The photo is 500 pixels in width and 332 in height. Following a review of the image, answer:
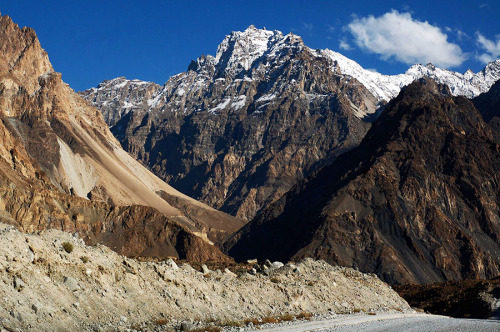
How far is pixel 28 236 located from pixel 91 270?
3.65m

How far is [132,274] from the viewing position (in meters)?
36.4

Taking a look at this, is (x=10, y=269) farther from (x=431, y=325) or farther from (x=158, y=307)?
(x=431, y=325)

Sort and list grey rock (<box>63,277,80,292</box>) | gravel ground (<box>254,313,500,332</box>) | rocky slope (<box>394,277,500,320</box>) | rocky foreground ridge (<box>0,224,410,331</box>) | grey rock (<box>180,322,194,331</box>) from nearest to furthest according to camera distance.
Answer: rocky foreground ridge (<box>0,224,410,331</box>) < grey rock (<box>63,277,80,292</box>) < grey rock (<box>180,322,194,331</box>) < gravel ground (<box>254,313,500,332</box>) < rocky slope (<box>394,277,500,320</box>)

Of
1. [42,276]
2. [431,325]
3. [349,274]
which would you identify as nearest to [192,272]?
[42,276]

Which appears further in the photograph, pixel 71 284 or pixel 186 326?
pixel 186 326

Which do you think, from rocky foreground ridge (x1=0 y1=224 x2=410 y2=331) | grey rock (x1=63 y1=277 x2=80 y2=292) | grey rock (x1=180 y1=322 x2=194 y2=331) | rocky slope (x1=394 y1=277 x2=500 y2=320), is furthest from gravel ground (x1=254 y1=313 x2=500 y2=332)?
rocky slope (x1=394 y1=277 x2=500 y2=320)

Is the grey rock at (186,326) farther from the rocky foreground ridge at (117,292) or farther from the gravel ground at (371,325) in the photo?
the gravel ground at (371,325)

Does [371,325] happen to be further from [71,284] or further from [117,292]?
[71,284]

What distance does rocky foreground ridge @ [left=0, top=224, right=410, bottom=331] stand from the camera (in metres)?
29.9

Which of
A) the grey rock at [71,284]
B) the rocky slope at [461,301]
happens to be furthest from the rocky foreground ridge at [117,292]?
the rocky slope at [461,301]

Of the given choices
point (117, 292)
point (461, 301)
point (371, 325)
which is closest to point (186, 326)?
point (117, 292)

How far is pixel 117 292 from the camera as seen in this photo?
113ft

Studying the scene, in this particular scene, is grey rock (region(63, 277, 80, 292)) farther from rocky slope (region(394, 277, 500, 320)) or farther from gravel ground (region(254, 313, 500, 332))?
rocky slope (region(394, 277, 500, 320))

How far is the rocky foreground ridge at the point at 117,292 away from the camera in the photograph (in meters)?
29.9
